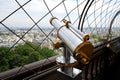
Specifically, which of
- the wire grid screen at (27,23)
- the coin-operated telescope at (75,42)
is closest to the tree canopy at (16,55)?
the wire grid screen at (27,23)

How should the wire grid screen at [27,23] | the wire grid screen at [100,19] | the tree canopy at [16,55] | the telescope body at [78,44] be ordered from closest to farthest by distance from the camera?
1. the telescope body at [78,44]
2. the wire grid screen at [27,23]
3. the tree canopy at [16,55]
4. the wire grid screen at [100,19]

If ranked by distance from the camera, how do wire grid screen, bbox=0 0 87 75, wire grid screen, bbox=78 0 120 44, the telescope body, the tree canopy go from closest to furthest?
the telescope body → wire grid screen, bbox=0 0 87 75 → the tree canopy → wire grid screen, bbox=78 0 120 44

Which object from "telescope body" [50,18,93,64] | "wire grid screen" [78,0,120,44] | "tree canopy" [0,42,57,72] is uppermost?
"wire grid screen" [78,0,120,44]

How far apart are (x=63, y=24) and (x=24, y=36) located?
660 mm

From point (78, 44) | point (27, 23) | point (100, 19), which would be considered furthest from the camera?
point (100, 19)

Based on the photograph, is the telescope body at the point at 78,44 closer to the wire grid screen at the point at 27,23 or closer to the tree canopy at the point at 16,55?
the wire grid screen at the point at 27,23

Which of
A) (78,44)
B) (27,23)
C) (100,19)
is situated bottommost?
(78,44)

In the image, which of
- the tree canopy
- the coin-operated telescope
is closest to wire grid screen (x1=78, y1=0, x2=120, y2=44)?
the tree canopy

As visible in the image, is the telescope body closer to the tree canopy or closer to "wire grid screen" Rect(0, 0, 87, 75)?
"wire grid screen" Rect(0, 0, 87, 75)

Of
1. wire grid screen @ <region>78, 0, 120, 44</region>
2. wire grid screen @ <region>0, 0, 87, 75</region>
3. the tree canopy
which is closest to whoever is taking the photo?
wire grid screen @ <region>0, 0, 87, 75</region>

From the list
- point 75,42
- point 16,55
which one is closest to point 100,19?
point 16,55

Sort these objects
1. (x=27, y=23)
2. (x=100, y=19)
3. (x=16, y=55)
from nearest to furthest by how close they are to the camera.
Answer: (x=27, y=23) → (x=16, y=55) → (x=100, y=19)

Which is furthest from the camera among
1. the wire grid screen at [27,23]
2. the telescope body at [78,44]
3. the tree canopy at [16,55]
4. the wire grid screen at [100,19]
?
the wire grid screen at [100,19]

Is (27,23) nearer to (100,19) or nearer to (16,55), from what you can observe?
(16,55)
